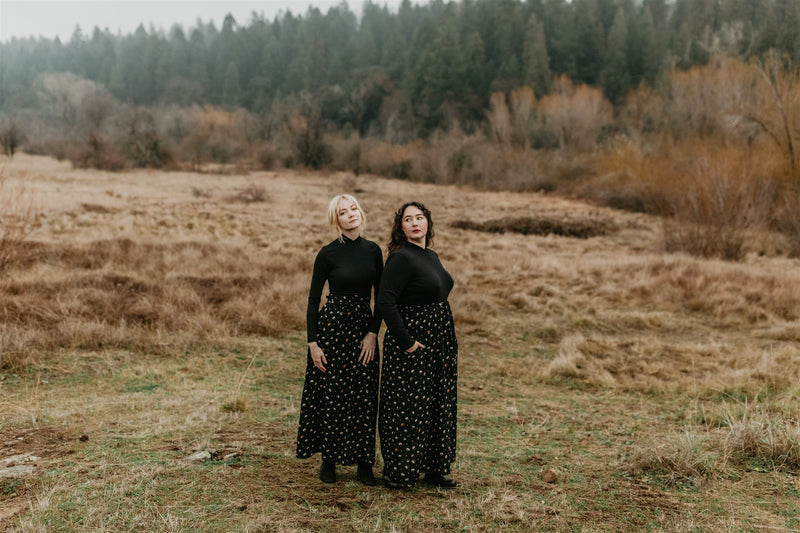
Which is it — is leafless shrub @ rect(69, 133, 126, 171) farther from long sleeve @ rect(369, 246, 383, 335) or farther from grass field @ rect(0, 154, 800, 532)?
long sleeve @ rect(369, 246, 383, 335)

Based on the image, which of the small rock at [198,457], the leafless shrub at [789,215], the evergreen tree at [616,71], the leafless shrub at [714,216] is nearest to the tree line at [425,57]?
the evergreen tree at [616,71]

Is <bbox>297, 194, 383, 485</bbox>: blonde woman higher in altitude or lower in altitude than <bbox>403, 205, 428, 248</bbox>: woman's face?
lower

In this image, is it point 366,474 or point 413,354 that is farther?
point 366,474

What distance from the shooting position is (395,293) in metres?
3.56

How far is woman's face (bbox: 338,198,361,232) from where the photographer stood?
3.68 m

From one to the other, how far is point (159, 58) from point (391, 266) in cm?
10147

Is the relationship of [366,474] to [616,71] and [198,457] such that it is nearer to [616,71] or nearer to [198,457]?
[198,457]

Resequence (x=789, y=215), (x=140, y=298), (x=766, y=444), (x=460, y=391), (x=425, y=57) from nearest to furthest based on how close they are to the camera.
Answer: (x=766, y=444) → (x=460, y=391) → (x=140, y=298) → (x=789, y=215) → (x=425, y=57)

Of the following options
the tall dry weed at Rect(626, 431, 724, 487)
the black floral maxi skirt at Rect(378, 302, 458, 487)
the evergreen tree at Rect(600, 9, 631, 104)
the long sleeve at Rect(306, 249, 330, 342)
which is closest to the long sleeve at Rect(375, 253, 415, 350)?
the black floral maxi skirt at Rect(378, 302, 458, 487)

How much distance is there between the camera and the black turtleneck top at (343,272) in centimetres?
370

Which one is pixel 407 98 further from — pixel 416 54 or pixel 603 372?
pixel 603 372

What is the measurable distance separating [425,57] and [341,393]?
6383 centimetres

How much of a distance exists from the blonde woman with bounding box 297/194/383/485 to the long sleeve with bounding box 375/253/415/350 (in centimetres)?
18

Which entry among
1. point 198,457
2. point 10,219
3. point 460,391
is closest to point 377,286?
point 198,457
